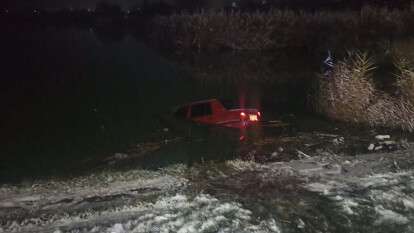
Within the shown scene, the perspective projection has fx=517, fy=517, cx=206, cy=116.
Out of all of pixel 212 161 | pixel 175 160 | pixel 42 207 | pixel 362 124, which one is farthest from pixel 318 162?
pixel 42 207

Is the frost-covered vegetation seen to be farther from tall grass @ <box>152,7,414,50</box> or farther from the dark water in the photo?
tall grass @ <box>152,7,414,50</box>

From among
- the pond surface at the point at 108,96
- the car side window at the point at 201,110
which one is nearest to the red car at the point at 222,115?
the car side window at the point at 201,110

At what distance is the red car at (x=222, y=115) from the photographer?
14961 mm

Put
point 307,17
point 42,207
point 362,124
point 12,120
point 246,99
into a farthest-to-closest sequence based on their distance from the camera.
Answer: point 307,17 < point 246,99 < point 12,120 < point 362,124 < point 42,207

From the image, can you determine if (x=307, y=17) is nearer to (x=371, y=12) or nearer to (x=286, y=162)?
(x=371, y=12)

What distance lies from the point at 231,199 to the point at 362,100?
8.26 metres

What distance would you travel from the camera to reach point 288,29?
43531 mm

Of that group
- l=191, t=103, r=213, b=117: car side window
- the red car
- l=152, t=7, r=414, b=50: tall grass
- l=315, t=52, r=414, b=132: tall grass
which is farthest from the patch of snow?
l=152, t=7, r=414, b=50: tall grass

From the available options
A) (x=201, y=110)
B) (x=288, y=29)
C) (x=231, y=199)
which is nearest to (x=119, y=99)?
(x=201, y=110)

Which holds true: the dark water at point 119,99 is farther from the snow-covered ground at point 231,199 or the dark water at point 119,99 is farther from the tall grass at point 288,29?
the tall grass at point 288,29

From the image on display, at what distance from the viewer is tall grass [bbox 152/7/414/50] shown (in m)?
38.4

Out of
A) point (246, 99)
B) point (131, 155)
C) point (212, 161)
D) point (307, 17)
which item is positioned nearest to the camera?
point (212, 161)

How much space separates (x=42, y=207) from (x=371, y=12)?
35819 millimetres

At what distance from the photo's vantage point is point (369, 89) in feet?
51.9
